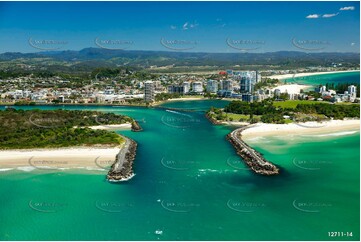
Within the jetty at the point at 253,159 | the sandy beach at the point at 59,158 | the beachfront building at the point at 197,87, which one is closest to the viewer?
the jetty at the point at 253,159

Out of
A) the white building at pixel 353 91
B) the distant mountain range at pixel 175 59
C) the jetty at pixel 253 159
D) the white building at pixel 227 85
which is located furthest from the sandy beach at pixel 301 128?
the distant mountain range at pixel 175 59

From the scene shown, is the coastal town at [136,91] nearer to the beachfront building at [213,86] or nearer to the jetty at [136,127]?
the beachfront building at [213,86]

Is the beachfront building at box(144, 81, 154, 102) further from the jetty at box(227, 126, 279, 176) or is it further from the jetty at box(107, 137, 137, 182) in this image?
the jetty at box(107, 137, 137, 182)

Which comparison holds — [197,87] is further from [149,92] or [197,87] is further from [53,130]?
[53,130]

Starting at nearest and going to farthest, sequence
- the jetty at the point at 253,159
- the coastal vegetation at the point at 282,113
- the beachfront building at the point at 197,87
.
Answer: the jetty at the point at 253,159, the coastal vegetation at the point at 282,113, the beachfront building at the point at 197,87

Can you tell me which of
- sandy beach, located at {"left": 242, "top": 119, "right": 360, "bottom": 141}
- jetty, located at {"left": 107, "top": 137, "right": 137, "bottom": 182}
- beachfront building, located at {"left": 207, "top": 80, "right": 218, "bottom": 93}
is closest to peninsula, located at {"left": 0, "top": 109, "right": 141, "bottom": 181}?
jetty, located at {"left": 107, "top": 137, "right": 137, "bottom": 182}

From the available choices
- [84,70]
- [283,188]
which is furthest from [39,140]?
[84,70]

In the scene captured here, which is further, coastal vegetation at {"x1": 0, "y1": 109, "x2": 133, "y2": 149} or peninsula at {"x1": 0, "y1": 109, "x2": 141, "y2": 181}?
coastal vegetation at {"x1": 0, "y1": 109, "x2": 133, "y2": 149}
